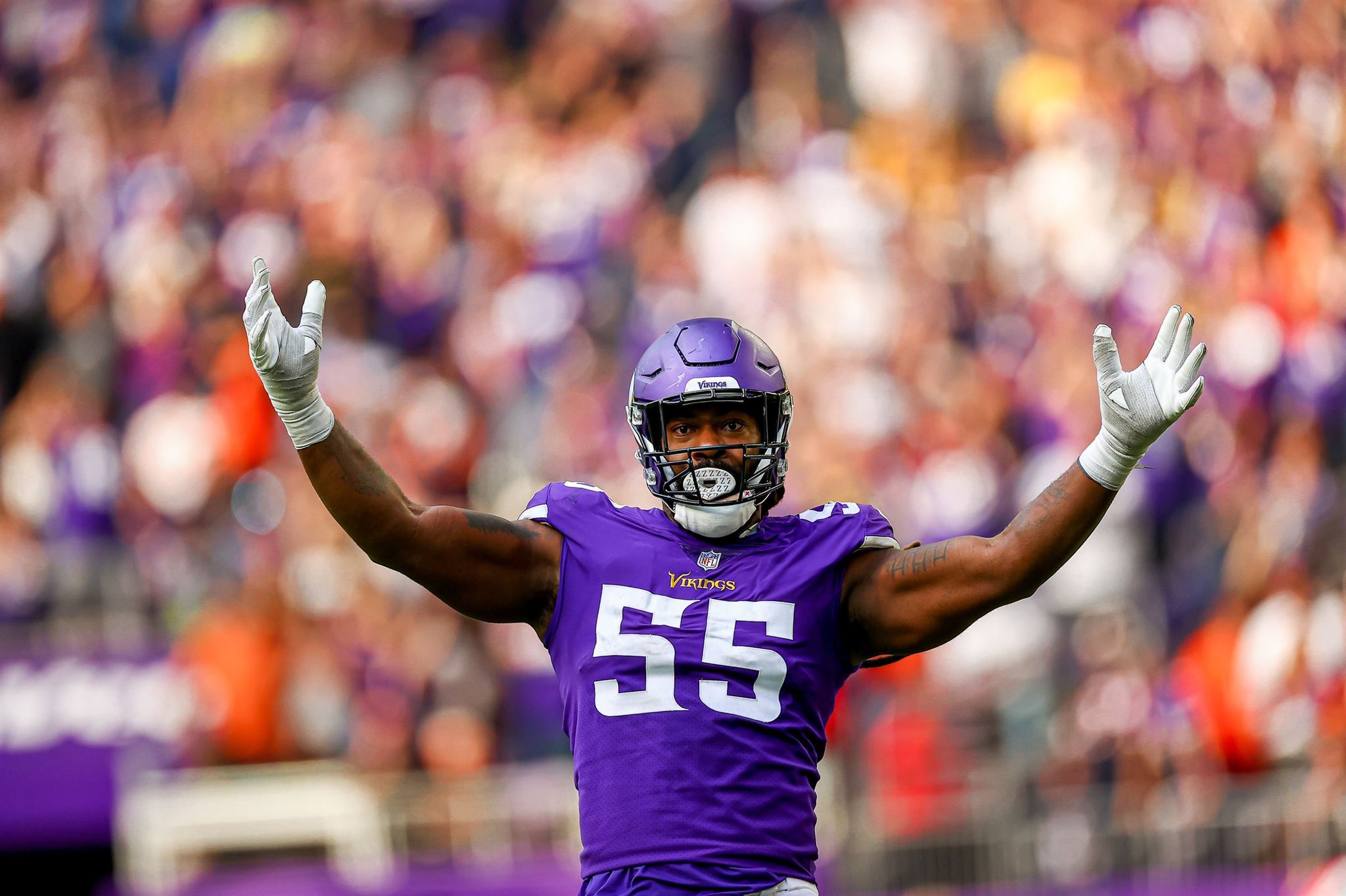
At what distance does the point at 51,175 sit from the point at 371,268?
9.33 ft

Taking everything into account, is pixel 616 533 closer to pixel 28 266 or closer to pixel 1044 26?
pixel 1044 26

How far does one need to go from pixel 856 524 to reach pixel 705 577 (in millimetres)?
395

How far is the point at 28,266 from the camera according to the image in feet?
40.1

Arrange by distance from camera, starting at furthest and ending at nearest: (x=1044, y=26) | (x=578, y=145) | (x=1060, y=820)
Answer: (x=578, y=145)
(x=1044, y=26)
(x=1060, y=820)

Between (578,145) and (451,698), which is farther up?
(578,145)

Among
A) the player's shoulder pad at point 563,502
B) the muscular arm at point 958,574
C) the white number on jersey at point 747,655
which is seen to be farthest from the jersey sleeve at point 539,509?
the muscular arm at point 958,574

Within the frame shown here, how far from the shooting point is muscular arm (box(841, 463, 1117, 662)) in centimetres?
372

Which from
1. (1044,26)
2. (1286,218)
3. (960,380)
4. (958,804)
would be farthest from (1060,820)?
(1044,26)

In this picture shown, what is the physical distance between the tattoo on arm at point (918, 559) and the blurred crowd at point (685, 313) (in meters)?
4.46

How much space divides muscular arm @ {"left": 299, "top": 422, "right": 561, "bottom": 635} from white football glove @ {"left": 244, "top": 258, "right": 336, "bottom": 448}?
45 mm

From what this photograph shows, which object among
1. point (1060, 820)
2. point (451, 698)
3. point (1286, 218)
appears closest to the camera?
point (1060, 820)

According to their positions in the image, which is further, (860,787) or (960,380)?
(960,380)

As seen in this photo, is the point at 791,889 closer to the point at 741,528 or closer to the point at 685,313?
the point at 741,528

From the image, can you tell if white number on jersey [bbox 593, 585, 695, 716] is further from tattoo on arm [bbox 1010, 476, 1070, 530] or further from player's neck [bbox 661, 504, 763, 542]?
tattoo on arm [bbox 1010, 476, 1070, 530]
